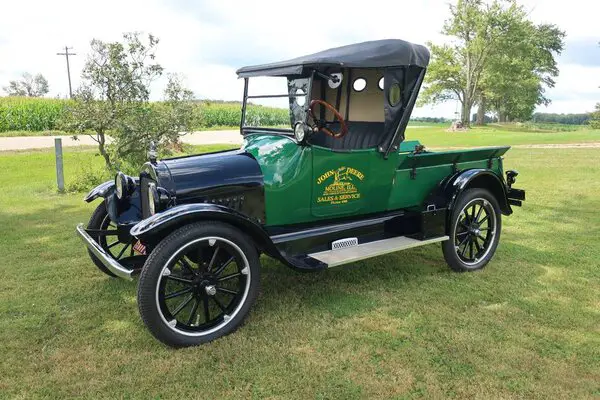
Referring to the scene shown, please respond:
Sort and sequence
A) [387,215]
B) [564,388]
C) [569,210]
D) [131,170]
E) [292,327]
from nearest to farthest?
[564,388]
[292,327]
[387,215]
[569,210]
[131,170]

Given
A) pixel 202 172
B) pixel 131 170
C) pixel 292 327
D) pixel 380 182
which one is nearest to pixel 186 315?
pixel 292 327

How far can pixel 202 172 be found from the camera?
3604mm

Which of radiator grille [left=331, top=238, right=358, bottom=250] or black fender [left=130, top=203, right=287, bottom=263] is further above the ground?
black fender [left=130, top=203, right=287, bottom=263]

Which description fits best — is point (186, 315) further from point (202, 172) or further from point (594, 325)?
point (594, 325)

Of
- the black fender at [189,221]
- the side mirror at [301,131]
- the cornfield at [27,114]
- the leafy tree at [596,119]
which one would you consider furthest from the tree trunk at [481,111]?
the black fender at [189,221]

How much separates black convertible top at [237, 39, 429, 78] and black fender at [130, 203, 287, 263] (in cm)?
128

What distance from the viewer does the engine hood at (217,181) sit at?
3.51 metres

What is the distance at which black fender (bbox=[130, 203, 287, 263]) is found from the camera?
3045 mm

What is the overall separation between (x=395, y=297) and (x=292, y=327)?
1.04m

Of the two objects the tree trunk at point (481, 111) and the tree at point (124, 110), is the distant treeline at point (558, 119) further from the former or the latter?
the tree at point (124, 110)

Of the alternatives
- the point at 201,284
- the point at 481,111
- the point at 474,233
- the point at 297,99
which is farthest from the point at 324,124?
the point at 481,111

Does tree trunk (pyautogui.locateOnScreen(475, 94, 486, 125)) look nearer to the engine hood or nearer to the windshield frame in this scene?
the windshield frame

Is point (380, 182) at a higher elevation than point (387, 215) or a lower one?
higher

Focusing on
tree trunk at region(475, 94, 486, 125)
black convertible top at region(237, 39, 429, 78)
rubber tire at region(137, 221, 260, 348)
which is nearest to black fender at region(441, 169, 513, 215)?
black convertible top at region(237, 39, 429, 78)
